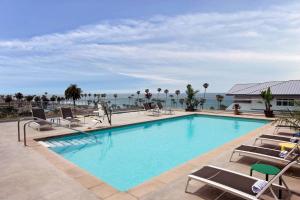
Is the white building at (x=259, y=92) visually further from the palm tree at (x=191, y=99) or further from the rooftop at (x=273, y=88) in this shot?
the palm tree at (x=191, y=99)

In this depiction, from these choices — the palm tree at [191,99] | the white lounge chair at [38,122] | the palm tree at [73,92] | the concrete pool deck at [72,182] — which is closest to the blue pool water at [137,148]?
the concrete pool deck at [72,182]

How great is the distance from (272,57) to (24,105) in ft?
56.4

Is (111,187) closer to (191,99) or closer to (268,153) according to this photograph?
(268,153)

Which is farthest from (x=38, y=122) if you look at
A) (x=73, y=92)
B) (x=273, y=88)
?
(x=273, y=88)

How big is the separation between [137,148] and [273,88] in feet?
64.5


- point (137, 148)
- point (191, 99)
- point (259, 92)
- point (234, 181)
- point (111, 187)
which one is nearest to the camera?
point (234, 181)

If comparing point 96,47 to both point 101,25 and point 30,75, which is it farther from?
point 30,75

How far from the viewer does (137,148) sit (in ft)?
24.9

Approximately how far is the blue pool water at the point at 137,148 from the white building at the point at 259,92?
776 centimetres

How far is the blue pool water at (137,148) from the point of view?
5492 mm

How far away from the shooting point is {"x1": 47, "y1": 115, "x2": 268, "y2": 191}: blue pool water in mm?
5492

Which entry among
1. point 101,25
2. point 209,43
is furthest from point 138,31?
point 209,43

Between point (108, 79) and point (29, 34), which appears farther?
point (108, 79)

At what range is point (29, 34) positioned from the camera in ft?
47.3
